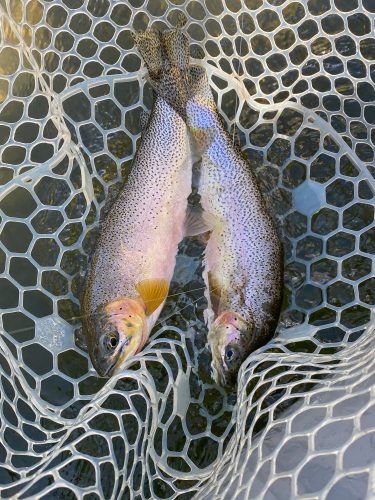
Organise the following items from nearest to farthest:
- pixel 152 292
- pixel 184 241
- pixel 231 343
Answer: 1. pixel 231 343
2. pixel 152 292
3. pixel 184 241

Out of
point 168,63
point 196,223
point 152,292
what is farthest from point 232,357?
point 168,63

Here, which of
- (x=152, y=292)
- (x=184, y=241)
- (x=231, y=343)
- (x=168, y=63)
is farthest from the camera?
(x=184, y=241)

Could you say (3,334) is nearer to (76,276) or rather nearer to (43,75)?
(76,276)

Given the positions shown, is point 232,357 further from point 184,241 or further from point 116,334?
point 184,241

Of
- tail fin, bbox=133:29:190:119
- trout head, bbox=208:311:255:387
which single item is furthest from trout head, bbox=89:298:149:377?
tail fin, bbox=133:29:190:119

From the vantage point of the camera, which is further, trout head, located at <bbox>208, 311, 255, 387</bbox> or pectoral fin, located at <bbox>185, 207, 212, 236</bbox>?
pectoral fin, located at <bbox>185, 207, 212, 236</bbox>

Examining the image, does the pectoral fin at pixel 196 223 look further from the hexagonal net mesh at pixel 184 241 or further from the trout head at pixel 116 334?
the trout head at pixel 116 334

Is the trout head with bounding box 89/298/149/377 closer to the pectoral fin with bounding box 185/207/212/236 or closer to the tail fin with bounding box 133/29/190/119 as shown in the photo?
the pectoral fin with bounding box 185/207/212/236

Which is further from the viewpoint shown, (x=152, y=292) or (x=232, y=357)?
(x=152, y=292)
